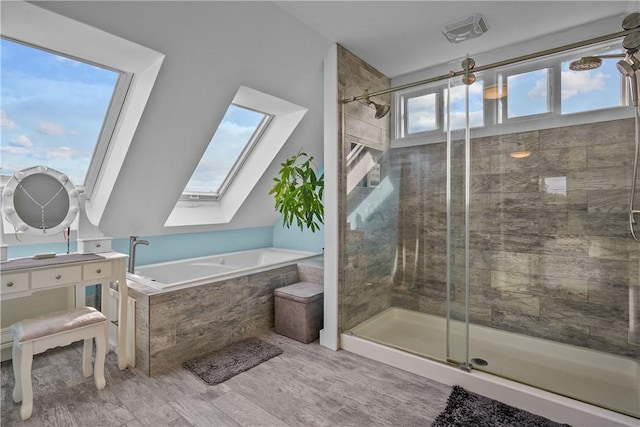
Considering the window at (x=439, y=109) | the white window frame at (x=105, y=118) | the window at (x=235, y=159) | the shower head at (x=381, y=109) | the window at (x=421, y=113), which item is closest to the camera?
the white window frame at (x=105, y=118)

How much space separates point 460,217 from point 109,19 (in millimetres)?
2625

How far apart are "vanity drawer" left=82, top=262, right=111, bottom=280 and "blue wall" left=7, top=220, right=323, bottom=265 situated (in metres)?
0.94

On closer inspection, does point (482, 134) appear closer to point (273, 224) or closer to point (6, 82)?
point (273, 224)

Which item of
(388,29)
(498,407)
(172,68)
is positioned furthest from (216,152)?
(498,407)

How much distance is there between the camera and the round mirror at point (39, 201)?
2.10 metres

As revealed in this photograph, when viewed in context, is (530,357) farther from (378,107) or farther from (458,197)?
(378,107)

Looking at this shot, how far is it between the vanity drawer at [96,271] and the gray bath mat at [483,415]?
2243 millimetres

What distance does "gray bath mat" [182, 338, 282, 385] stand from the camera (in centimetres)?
233

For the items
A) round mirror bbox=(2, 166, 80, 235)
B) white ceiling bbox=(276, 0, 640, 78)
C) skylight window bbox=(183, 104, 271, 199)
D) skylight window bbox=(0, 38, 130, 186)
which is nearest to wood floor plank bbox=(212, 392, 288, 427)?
round mirror bbox=(2, 166, 80, 235)

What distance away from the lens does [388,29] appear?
2.57 metres

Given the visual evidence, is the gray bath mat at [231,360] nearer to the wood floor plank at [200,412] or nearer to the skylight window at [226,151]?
the wood floor plank at [200,412]

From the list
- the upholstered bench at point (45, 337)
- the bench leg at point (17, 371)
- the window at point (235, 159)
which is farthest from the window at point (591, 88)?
the bench leg at point (17, 371)

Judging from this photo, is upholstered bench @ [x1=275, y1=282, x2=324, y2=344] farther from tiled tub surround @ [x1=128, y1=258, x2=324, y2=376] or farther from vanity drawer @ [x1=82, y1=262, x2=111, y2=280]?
vanity drawer @ [x1=82, y1=262, x2=111, y2=280]

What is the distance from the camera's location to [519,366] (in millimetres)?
2305
